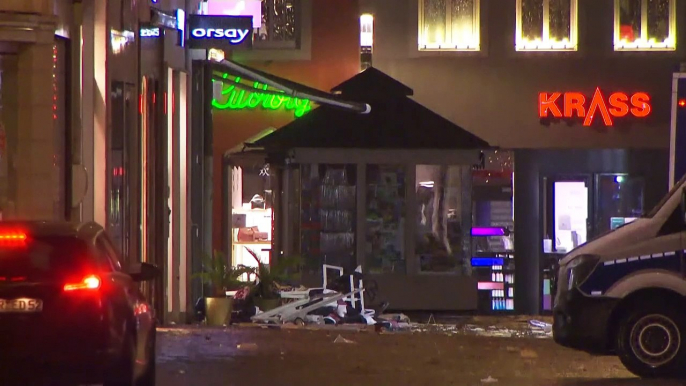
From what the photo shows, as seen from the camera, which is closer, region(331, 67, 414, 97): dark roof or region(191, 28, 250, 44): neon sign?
region(191, 28, 250, 44): neon sign

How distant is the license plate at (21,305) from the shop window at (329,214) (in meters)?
15.2

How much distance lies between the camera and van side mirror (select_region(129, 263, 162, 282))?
35.8ft

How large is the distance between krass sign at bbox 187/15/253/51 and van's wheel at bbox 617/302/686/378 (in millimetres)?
8769

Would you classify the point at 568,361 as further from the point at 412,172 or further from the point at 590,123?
the point at 590,123

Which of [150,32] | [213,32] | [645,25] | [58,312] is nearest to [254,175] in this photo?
[213,32]

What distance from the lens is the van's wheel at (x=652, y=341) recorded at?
12.5 meters

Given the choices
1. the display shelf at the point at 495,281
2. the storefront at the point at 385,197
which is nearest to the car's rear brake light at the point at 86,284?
the storefront at the point at 385,197

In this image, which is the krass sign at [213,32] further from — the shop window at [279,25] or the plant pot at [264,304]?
the shop window at [279,25]

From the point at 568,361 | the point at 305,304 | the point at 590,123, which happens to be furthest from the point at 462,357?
the point at 590,123

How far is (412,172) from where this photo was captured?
24.6 metres

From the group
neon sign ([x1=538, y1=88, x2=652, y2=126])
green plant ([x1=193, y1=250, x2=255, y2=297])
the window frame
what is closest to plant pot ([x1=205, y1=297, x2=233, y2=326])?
green plant ([x1=193, y1=250, x2=255, y2=297])

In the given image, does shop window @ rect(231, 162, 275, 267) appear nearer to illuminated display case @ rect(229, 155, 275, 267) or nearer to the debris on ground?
illuminated display case @ rect(229, 155, 275, 267)

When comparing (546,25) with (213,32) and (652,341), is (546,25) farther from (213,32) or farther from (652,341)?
(652,341)

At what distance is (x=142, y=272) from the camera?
11016 millimetres
